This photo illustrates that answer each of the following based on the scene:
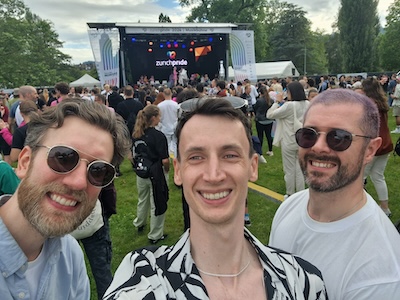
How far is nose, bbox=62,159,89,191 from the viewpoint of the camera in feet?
4.89

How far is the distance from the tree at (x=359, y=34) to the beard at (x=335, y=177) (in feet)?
154

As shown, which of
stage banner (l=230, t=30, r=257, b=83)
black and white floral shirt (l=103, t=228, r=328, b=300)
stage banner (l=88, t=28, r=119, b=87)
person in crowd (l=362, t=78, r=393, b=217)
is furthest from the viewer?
stage banner (l=230, t=30, r=257, b=83)

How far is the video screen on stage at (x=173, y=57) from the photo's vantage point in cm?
2312

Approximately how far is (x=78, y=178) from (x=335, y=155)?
1.37 m

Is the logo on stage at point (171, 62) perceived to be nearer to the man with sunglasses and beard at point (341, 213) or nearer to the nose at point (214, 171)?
the man with sunglasses and beard at point (341, 213)

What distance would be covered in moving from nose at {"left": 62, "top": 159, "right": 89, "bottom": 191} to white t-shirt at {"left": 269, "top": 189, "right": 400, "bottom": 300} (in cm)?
114

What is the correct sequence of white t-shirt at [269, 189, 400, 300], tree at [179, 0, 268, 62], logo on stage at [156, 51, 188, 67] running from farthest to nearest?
tree at [179, 0, 268, 62]
logo on stage at [156, 51, 188, 67]
white t-shirt at [269, 189, 400, 300]

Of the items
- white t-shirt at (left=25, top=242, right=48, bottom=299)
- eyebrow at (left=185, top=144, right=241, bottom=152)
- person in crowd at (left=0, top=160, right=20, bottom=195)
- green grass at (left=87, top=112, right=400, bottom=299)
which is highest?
eyebrow at (left=185, top=144, right=241, bottom=152)

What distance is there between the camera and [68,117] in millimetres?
1635

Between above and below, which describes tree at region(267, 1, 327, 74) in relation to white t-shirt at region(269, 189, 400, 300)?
above

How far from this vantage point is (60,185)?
147 cm

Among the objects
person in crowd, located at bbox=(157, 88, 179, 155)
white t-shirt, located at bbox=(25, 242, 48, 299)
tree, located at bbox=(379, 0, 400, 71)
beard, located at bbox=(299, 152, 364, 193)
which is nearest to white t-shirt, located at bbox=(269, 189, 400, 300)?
beard, located at bbox=(299, 152, 364, 193)

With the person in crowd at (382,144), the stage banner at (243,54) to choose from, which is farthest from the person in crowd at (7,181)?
the stage banner at (243,54)

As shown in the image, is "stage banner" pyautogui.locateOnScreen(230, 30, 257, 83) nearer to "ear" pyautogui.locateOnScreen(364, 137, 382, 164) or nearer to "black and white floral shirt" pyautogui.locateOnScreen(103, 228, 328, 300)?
"ear" pyautogui.locateOnScreen(364, 137, 382, 164)
